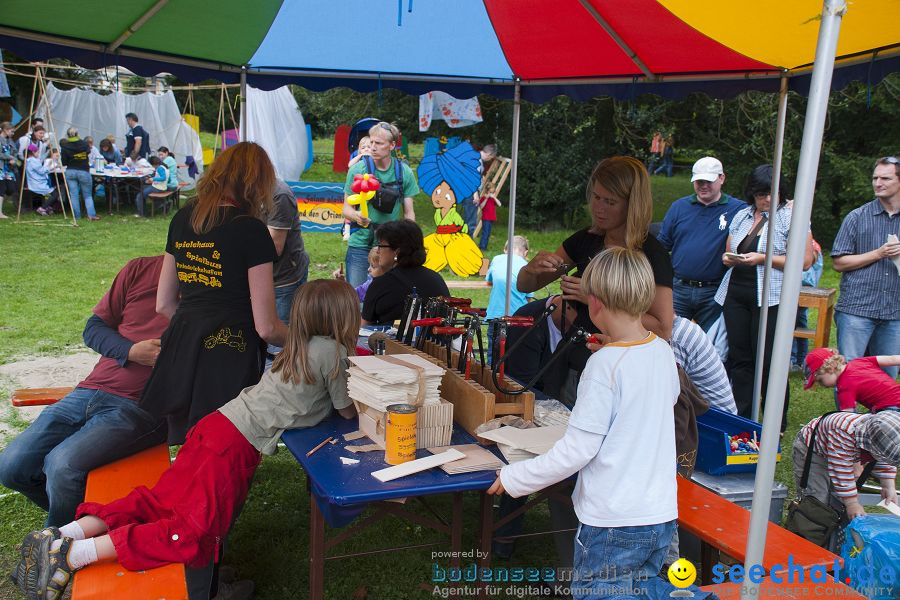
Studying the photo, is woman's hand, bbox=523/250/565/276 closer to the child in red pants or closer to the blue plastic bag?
the child in red pants

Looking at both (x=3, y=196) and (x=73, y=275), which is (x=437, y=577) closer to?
(x=73, y=275)

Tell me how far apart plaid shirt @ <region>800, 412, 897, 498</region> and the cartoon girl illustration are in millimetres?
7399

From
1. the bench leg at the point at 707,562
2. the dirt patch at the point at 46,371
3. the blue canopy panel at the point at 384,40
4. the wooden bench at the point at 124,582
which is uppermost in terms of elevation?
the blue canopy panel at the point at 384,40

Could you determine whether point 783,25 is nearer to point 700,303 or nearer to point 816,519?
point 816,519

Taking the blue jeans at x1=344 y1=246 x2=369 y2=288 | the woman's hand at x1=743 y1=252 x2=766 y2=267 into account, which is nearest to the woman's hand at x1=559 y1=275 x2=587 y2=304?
the woman's hand at x1=743 y1=252 x2=766 y2=267

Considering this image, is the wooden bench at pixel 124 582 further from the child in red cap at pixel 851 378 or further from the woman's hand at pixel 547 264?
the child in red cap at pixel 851 378

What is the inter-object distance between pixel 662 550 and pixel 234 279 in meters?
1.80

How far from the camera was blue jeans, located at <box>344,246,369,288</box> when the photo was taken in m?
5.54

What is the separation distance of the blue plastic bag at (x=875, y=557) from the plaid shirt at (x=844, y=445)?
0.43m

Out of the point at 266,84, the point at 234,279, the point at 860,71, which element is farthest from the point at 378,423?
the point at 266,84

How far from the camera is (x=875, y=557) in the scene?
101 inches

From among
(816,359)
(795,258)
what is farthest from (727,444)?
(795,258)

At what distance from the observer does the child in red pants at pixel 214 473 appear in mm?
2238

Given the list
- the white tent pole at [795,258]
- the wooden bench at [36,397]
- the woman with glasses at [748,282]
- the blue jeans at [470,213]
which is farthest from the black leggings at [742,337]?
the blue jeans at [470,213]
